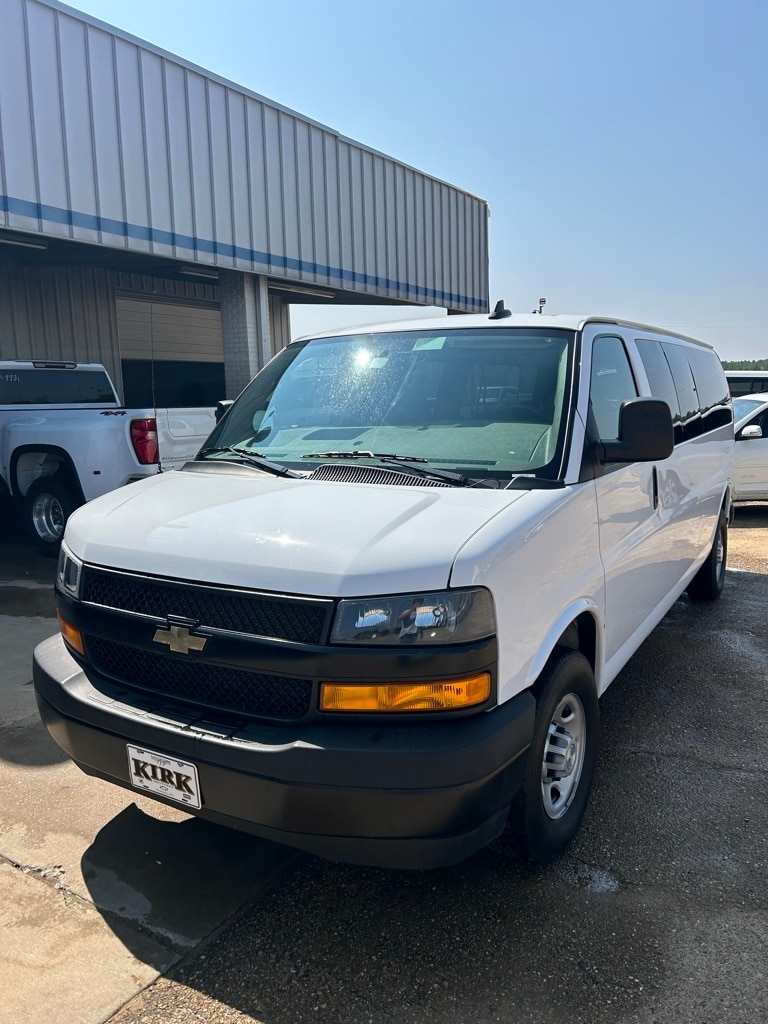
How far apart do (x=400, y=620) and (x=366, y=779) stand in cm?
43

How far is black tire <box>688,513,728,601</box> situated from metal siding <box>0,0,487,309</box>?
9.12 m

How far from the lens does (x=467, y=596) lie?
2160 millimetres

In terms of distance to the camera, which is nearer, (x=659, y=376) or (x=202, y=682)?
(x=202, y=682)

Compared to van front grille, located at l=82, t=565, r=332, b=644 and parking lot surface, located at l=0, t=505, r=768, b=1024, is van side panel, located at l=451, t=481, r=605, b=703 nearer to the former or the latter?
van front grille, located at l=82, t=565, r=332, b=644

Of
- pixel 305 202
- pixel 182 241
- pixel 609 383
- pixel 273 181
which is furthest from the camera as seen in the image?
pixel 305 202

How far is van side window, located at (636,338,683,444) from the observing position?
4.12m

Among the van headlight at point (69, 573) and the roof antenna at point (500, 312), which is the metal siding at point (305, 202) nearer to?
the roof antenna at point (500, 312)

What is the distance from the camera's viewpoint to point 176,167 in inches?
471

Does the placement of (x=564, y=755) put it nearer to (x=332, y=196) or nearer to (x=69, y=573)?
(x=69, y=573)

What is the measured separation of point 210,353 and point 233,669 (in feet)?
61.7

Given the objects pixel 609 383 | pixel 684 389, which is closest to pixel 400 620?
pixel 609 383

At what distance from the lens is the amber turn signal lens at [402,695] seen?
2.14m

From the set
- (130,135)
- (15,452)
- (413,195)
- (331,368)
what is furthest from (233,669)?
(413,195)

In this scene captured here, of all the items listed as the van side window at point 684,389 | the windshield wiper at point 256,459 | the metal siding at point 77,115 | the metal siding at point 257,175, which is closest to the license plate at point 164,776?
the windshield wiper at point 256,459
